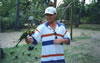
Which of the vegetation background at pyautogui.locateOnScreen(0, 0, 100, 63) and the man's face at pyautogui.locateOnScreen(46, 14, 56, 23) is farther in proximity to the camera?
the vegetation background at pyautogui.locateOnScreen(0, 0, 100, 63)

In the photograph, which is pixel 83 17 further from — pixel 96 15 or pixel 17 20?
pixel 17 20

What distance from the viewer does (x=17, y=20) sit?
56.2 feet

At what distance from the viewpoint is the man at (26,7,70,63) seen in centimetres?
221

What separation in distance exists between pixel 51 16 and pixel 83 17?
25.1 metres

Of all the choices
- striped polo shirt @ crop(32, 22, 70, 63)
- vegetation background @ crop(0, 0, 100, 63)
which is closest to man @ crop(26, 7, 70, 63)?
striped polo shirt @ crop(32, 22, 70, 63)

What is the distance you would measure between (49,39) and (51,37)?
0.04 meters

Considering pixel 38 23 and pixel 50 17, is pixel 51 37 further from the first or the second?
pixel 38 23

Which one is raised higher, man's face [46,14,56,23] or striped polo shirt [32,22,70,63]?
man's face [46,14,56,23]

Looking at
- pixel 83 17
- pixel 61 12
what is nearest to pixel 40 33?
pixel 61 12

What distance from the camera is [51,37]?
7.24 ft

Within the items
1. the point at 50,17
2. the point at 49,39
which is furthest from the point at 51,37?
the point at 50,17

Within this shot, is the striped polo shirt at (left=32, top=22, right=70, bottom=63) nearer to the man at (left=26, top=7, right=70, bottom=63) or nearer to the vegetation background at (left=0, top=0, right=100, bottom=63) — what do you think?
the man at (left=26, top=7, right=70, bottom=63)

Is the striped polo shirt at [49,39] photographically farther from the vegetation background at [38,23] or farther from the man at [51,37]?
the vegetation background at [38,23]

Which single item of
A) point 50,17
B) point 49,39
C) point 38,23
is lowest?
point 38,23
